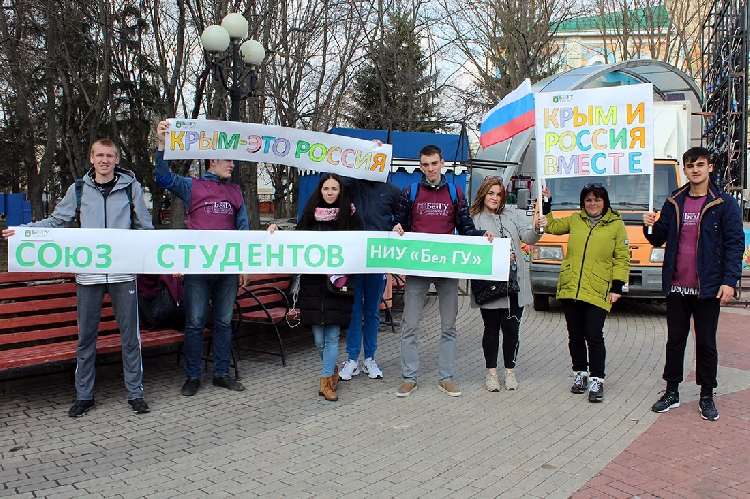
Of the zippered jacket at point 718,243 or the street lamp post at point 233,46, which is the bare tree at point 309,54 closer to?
the street lamp post at point 233,46

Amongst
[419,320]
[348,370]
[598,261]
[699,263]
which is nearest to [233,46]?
[348,370]

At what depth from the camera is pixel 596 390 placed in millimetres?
5516

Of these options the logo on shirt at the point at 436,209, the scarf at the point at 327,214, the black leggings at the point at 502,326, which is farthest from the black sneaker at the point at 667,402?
the scarf at the point at 327,214

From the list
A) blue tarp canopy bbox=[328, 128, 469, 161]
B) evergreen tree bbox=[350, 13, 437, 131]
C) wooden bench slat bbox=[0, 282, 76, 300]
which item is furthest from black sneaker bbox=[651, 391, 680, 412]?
evergreen tree bbox=[350, 13, 437, 131]

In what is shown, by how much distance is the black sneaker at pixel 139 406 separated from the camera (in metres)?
5.17

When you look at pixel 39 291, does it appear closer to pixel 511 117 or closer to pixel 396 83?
pixel 511 117

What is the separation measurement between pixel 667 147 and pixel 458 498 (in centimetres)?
926

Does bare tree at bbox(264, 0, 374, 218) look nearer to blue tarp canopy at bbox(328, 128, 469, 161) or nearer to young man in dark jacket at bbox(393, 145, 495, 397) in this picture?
blue tarp canopy at bbox(328, 128, 469, 161)

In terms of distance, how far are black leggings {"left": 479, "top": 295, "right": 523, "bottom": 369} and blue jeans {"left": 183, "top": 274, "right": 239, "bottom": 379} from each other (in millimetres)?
2291

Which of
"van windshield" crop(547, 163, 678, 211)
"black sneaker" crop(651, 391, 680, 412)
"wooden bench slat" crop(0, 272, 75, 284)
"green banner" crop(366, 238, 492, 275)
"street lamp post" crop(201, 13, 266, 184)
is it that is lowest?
"black sneaker" crop(651, 391, 680, 412)

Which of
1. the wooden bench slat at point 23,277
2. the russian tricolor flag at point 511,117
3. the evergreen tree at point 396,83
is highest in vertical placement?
the evergreen tree at point 396,83

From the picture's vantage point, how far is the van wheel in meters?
10.3

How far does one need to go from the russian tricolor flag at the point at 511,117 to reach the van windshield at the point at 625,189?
361 cm

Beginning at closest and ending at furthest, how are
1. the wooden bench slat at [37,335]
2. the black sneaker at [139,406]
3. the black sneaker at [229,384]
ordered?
1. the black sneaker at [139,406]
2. the wooden bench slat at [37,335]
3. the black sneaker at [229,384]
